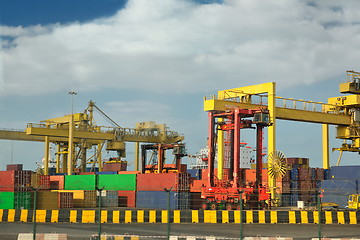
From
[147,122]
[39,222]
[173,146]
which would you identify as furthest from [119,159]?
[39,222]

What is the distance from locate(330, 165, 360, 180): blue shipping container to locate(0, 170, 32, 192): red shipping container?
27680mm

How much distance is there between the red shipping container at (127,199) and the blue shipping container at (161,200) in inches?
19.9

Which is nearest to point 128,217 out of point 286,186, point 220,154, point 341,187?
point 341,187

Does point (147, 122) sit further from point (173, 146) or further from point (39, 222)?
point (39, 222)

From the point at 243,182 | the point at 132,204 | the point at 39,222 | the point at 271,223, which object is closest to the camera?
the point at 271,223

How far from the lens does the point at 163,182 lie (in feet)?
145

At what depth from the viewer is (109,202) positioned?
4672 centimetres

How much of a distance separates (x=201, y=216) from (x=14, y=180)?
59.0 feet

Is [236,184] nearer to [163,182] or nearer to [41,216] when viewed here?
[163,182]

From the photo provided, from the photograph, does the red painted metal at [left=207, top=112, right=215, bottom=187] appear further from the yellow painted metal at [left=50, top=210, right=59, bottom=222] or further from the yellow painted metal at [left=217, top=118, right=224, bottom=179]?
the yellow painted metal at [left=50, top=210, right=59, bottom=222]

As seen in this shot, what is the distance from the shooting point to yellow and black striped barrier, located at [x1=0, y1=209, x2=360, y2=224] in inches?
1171

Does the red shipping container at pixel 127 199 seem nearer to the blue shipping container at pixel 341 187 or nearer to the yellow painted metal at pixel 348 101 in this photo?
the blue shipping container at pixel 341 187

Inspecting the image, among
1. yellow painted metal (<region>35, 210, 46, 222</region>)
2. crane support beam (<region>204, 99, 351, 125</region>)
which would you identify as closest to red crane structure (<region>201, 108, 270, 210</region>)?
crane support beam (<region>204, 99, 351, 125</region>)

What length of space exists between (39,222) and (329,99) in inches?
1573
